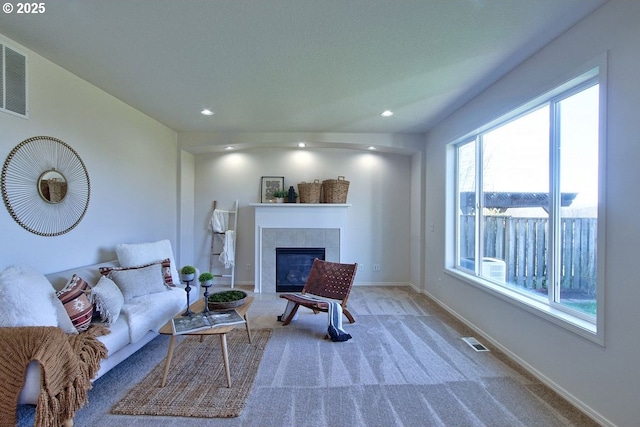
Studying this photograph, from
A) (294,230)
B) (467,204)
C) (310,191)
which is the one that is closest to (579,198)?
(467,204)

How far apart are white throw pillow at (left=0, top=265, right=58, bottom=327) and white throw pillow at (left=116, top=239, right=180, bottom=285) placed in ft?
3.39

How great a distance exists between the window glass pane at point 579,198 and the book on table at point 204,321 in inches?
105

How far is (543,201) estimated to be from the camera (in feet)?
8.26

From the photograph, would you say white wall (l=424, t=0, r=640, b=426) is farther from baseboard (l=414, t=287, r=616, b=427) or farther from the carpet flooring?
the carpet flooring

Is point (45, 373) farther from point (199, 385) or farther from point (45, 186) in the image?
point (45, 186)

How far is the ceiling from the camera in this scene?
1.89m

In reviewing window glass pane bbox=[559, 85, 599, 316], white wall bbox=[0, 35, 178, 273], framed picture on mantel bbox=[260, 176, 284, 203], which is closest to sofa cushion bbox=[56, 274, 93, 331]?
white wall bbox=[0, 35, 178, 273]

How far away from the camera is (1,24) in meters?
2.08

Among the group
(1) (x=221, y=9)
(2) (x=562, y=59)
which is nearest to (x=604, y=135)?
(2) (x=562, y=59)

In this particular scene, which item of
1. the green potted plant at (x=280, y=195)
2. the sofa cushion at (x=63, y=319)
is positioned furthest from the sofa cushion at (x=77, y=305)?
the green potted plant at (x=280, y=195)

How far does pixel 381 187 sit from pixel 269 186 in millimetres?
2086

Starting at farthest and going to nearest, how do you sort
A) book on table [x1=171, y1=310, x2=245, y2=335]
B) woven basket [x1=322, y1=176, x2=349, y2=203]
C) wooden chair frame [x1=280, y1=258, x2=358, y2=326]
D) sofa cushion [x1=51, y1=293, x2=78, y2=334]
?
woven basket [x1=322, y1=176, x2=349, y2=203] < wooden chair frame [x1=280, y1=258, x2=358, y2=326] < book on table [x1=171, y1=310, x2=245, y2=335] < sofa cushion [x1=51, y1=293, x2=78, y2=334]

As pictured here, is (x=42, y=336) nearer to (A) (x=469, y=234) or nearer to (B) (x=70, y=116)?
(B) (x=70, y=116)

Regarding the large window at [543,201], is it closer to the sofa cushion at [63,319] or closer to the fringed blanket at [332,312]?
the fringed blanket at [332,312]
